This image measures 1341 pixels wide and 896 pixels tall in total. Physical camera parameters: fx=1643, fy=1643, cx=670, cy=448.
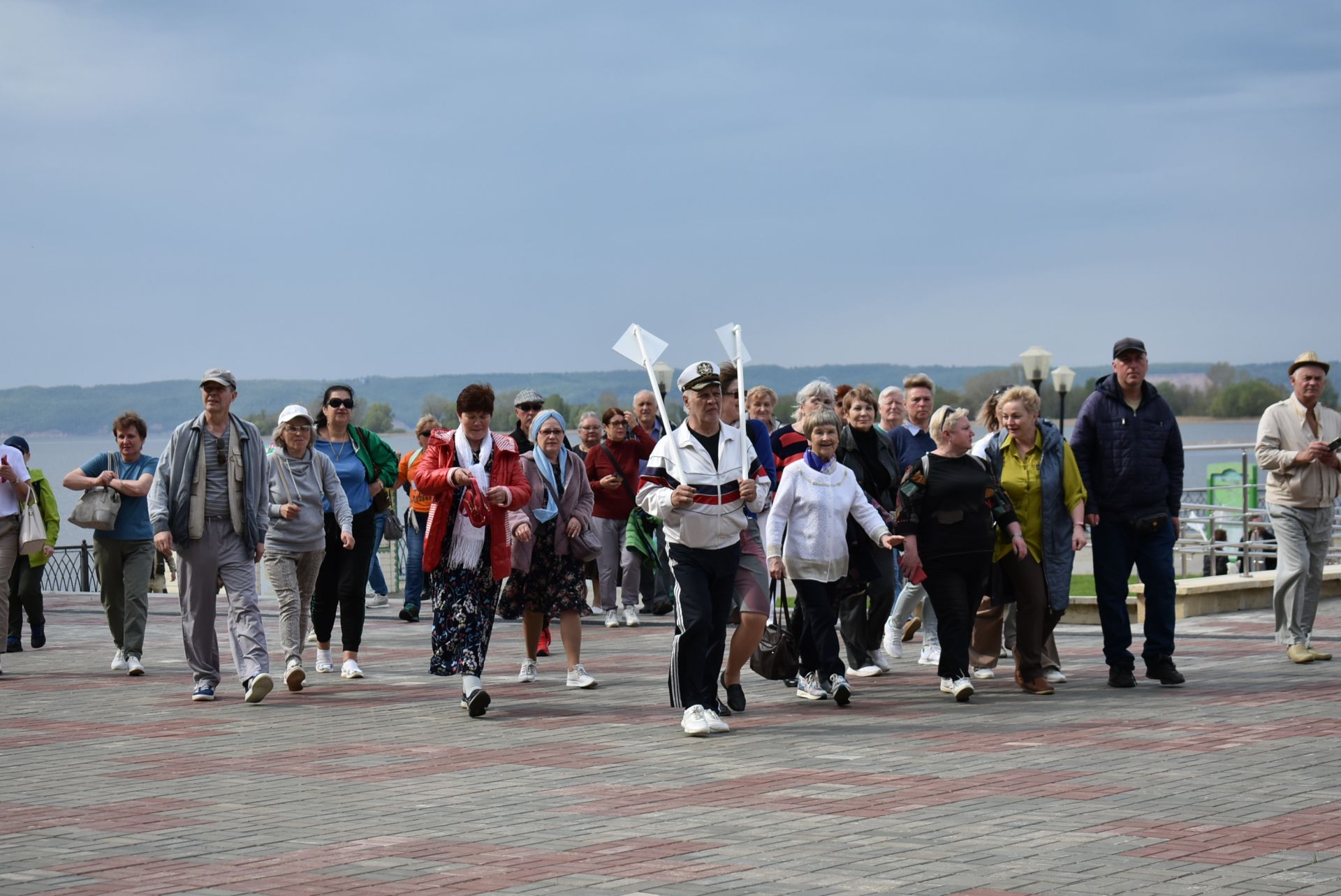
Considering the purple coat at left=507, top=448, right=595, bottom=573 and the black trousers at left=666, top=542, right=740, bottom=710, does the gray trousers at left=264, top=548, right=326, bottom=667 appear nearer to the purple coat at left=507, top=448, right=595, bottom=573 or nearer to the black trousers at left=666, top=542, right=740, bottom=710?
the purple coat at left=507, top=448, right=595, bottom=573

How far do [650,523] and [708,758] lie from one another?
21.9 ft

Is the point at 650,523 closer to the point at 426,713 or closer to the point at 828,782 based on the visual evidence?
the point at 426,713

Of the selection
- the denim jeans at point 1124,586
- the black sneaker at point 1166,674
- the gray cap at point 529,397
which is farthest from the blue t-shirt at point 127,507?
the black sneaker at point 1166,674

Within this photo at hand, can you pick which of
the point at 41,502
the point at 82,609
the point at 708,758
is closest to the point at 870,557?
the point at 708,758

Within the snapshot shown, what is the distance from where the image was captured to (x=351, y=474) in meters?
12.2

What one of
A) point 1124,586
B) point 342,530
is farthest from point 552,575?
point 1124,586

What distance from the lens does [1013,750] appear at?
805 centimetres

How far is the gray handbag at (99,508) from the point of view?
12516mm

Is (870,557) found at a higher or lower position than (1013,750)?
higher

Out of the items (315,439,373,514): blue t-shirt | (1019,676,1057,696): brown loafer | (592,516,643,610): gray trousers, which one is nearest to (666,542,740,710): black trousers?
(1019,676,1057,696): brown loafer

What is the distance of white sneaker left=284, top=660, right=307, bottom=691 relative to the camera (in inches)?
438

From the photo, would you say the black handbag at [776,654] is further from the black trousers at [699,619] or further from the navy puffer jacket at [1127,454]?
the navy puffer jacket at [1127,454]

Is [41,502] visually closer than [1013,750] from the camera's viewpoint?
No

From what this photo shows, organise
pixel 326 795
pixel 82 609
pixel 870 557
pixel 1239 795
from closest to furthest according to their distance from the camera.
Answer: pixel 1239 795 → pixel 326 795 → pixel 870 557 → pixel 82 609
